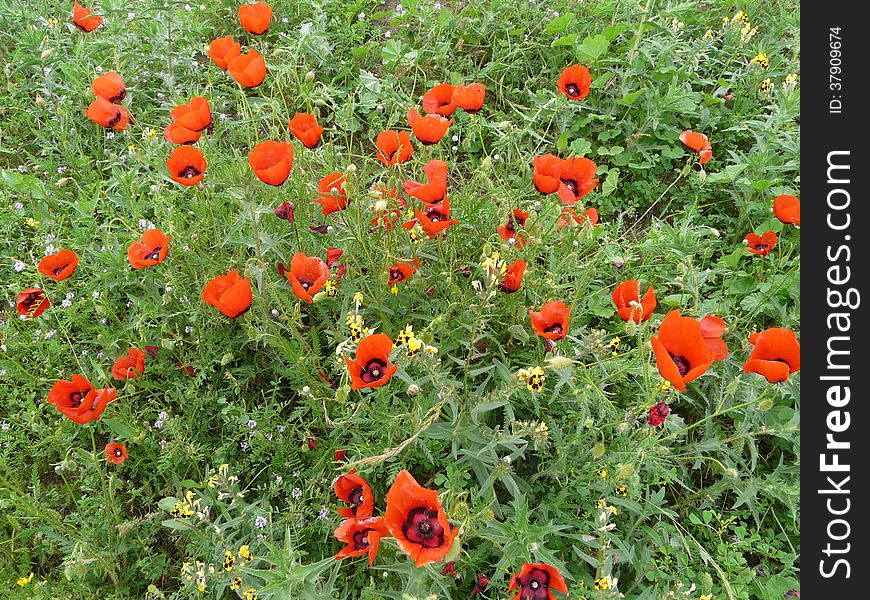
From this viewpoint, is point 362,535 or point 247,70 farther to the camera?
point 247,70

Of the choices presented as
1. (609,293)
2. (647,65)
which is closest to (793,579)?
(609,293)

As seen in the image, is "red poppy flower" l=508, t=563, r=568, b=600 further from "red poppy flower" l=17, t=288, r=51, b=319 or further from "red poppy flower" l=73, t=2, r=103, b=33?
"red poppy flower" l=73, t=2, r=103, b=33

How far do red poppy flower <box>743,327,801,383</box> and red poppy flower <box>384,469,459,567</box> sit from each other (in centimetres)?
94

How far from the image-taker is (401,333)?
71.4 inches

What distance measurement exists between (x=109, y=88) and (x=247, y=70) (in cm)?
76

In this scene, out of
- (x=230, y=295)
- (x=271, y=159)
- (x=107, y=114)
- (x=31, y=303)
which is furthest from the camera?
(x=107, y=114)

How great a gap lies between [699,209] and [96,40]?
360 centimetres

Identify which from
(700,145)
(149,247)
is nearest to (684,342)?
(700,145)

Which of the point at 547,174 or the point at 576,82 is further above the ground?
the point at 576,82

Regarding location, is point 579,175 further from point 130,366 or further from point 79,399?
point 79,399

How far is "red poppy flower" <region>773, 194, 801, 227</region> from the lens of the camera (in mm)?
2371

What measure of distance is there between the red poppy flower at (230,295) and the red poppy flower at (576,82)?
165 centimetres

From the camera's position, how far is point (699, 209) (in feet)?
10.2
